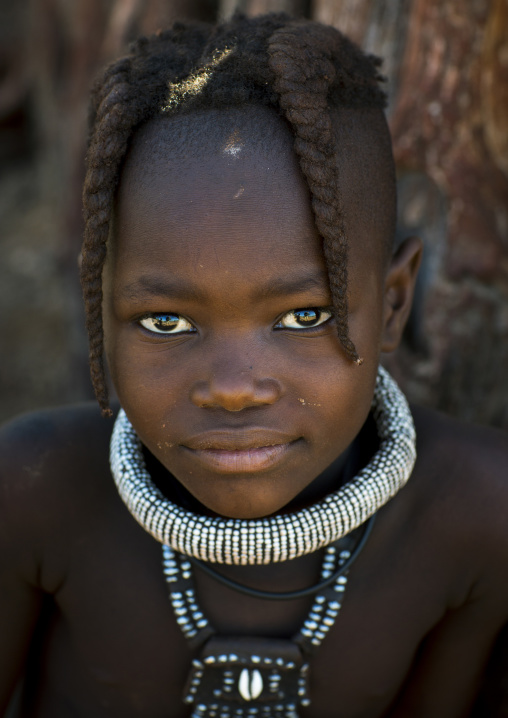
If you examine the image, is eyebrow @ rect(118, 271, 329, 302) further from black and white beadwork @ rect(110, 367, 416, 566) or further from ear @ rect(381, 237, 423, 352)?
black and white beadwork @ rect(110, 367, 416, 566)

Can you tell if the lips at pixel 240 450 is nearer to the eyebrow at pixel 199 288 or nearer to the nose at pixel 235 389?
the nose at pixel 235 389

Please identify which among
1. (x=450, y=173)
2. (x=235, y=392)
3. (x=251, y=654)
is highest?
(x=450, y=173)

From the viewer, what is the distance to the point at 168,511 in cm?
161

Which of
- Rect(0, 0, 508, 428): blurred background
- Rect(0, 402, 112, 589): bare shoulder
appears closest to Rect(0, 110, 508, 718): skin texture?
Rect(0, 402, 112, 589): bare shoulder

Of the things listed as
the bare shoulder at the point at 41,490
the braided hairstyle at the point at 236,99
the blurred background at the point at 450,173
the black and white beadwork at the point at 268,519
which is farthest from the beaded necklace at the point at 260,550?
the blurred background at the point at 450,173

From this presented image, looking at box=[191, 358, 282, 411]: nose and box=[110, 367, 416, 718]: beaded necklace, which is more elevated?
box=[191, 358, 282, 411]: nose

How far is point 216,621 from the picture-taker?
1730mm

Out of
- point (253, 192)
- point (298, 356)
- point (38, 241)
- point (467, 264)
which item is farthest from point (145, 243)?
point (38, 241)

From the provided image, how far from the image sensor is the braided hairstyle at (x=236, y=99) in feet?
4.49

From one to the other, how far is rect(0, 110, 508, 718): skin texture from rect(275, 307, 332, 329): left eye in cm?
3

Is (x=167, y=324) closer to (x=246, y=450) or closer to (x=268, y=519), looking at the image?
(x=246, y=450)

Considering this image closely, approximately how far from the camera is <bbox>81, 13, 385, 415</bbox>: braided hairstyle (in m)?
1.37

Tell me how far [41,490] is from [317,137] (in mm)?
1012

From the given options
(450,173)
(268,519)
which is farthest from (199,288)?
(450,173)
